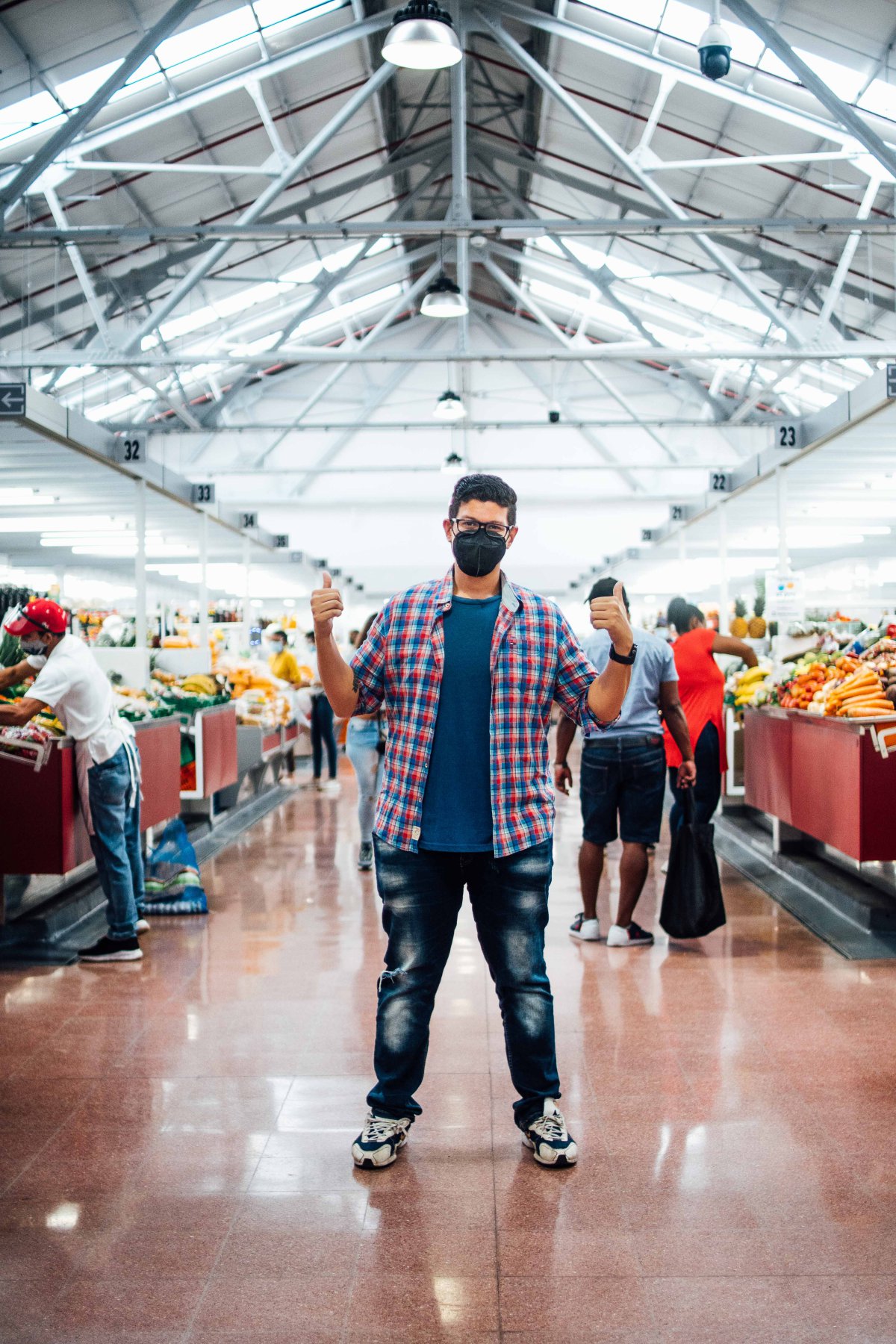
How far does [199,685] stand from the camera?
30.0ft

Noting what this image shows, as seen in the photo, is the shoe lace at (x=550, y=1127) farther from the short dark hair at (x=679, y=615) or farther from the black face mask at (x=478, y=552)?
the short dark hair at (x=679, y=615)

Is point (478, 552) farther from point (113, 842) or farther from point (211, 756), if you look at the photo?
point (211, 756)

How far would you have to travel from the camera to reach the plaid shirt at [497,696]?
2799mm

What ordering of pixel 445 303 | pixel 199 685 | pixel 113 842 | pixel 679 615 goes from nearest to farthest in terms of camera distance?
pixel 113 842
pixel 679 615
pixel 199 685
pixel 445 303

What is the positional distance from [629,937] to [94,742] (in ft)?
Answer: 7.99

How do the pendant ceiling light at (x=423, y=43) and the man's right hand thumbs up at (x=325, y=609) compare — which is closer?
the man's right hand thumbs up at (x=325, y=609)

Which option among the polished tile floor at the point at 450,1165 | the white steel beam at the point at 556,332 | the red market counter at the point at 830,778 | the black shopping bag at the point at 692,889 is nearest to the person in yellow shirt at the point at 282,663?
the white steel beam at the point at 556,332

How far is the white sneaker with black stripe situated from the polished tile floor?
47 mm

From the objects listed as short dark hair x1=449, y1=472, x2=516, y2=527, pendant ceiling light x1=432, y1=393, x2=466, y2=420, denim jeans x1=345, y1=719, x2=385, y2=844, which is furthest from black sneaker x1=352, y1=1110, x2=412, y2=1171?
pendant ceiling light x1=432, y1=393, x2=466, y2=420

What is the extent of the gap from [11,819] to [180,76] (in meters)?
8.10

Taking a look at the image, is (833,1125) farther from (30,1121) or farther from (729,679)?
(729,679)

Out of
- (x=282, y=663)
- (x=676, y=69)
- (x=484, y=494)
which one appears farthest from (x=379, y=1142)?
(x=282, y=663)

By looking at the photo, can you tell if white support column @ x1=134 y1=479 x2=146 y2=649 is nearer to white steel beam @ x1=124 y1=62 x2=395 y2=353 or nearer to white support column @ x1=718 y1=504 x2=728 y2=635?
white steel beam @ x1=124 y1=62 x2=395 y2=353

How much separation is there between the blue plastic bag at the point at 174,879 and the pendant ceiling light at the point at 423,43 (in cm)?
448
